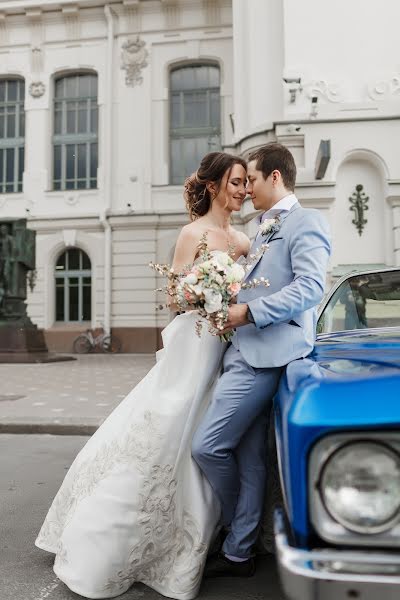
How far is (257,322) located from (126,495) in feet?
2.82

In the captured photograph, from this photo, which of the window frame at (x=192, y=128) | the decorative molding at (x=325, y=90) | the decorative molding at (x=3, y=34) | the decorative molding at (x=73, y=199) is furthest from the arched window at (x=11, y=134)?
the decorative molding at (x=325, y=90)

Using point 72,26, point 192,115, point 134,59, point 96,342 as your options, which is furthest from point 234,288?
point 72,26

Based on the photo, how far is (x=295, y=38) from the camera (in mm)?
14523

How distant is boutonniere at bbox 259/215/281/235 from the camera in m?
2.41

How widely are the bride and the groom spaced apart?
0.35 feet

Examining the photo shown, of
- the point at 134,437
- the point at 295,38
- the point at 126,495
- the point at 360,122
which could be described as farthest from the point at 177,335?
the point at 295,38

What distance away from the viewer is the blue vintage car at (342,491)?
120cm

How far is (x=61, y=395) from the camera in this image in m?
8.48

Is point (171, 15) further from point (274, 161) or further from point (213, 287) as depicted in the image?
point (213, 287)

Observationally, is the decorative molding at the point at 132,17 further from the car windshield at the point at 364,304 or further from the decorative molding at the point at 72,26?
the car windshield at the point at 364,304

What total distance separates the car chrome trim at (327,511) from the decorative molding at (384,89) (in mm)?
14590

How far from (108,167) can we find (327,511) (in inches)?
777

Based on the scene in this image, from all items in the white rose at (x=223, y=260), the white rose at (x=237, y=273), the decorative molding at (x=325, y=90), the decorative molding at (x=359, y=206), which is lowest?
the white rose at (x=237, y=273)

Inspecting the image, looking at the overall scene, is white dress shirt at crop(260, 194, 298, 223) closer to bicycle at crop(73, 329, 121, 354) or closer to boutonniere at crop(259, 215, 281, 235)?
boutonniere at crop(259, 215, 281, 235)
